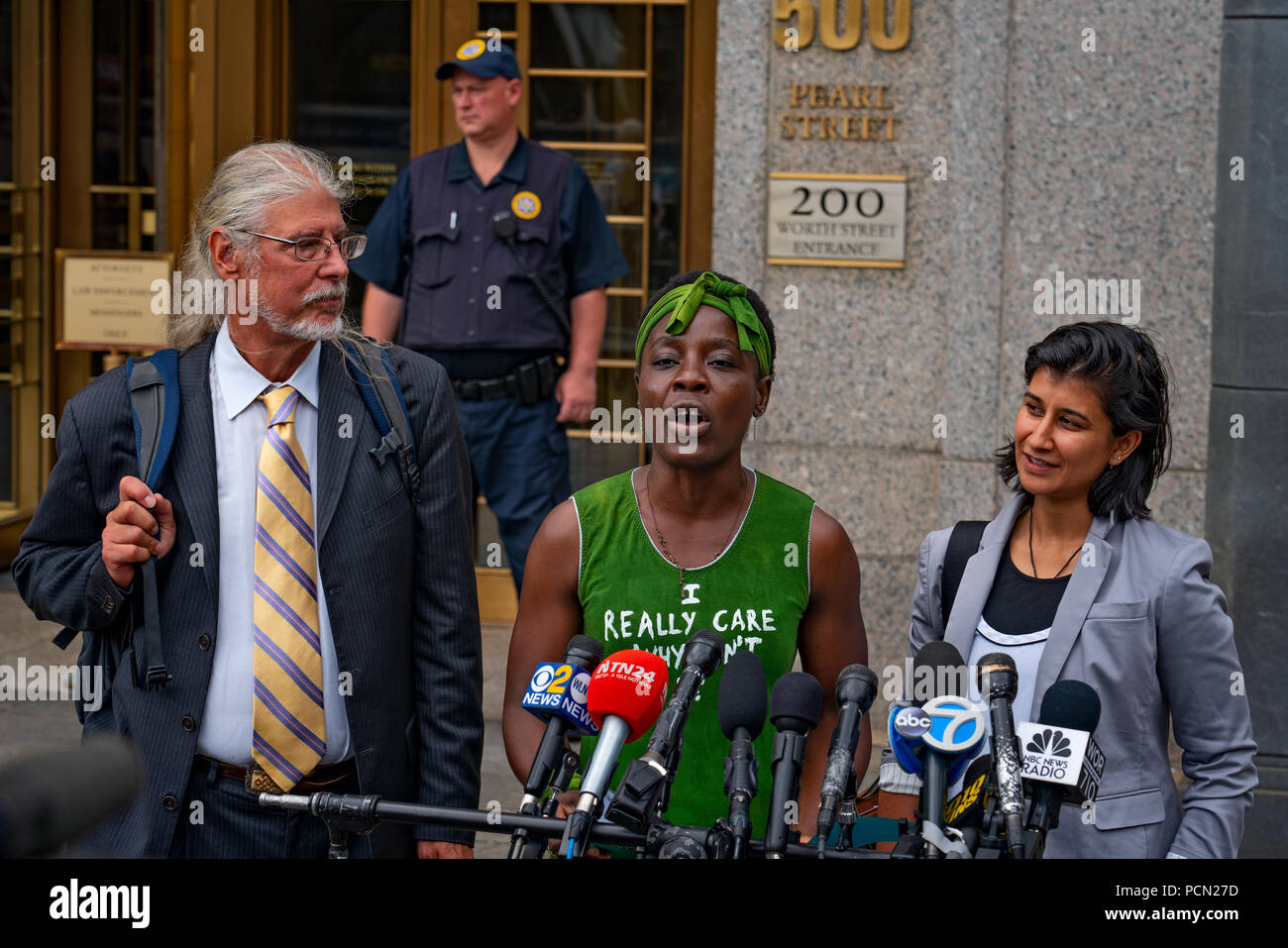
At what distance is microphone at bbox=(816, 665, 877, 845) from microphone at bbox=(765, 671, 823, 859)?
47mm

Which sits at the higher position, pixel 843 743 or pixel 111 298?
pixel 111 298

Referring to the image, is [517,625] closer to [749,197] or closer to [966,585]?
[966,585]

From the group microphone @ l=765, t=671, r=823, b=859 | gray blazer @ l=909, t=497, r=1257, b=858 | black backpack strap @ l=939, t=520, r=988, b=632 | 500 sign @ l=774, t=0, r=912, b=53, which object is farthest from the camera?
500 sign @ l=774, t=0, r=912, b=53

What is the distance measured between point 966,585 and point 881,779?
71 cm

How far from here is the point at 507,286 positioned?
6449 millimetres

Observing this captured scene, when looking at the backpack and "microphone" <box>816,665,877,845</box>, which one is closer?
"microphone" <box>816,665,877,845</box>

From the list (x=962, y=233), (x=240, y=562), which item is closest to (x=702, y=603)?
(x=240, y=562)

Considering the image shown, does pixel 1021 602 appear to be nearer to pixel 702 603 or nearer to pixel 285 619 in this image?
pixel 702 603

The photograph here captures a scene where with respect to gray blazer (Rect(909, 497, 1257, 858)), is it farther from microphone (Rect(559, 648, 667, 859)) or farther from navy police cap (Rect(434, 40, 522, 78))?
navy police cap (Rect(434, 40, 522, 78))

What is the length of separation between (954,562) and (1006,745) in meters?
1.29

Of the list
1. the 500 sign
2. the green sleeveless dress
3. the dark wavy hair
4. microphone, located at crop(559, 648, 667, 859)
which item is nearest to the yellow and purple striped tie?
the green sleeveless dress

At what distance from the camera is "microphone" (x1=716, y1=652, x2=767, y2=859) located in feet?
7.05

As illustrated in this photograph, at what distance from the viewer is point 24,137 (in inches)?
330
